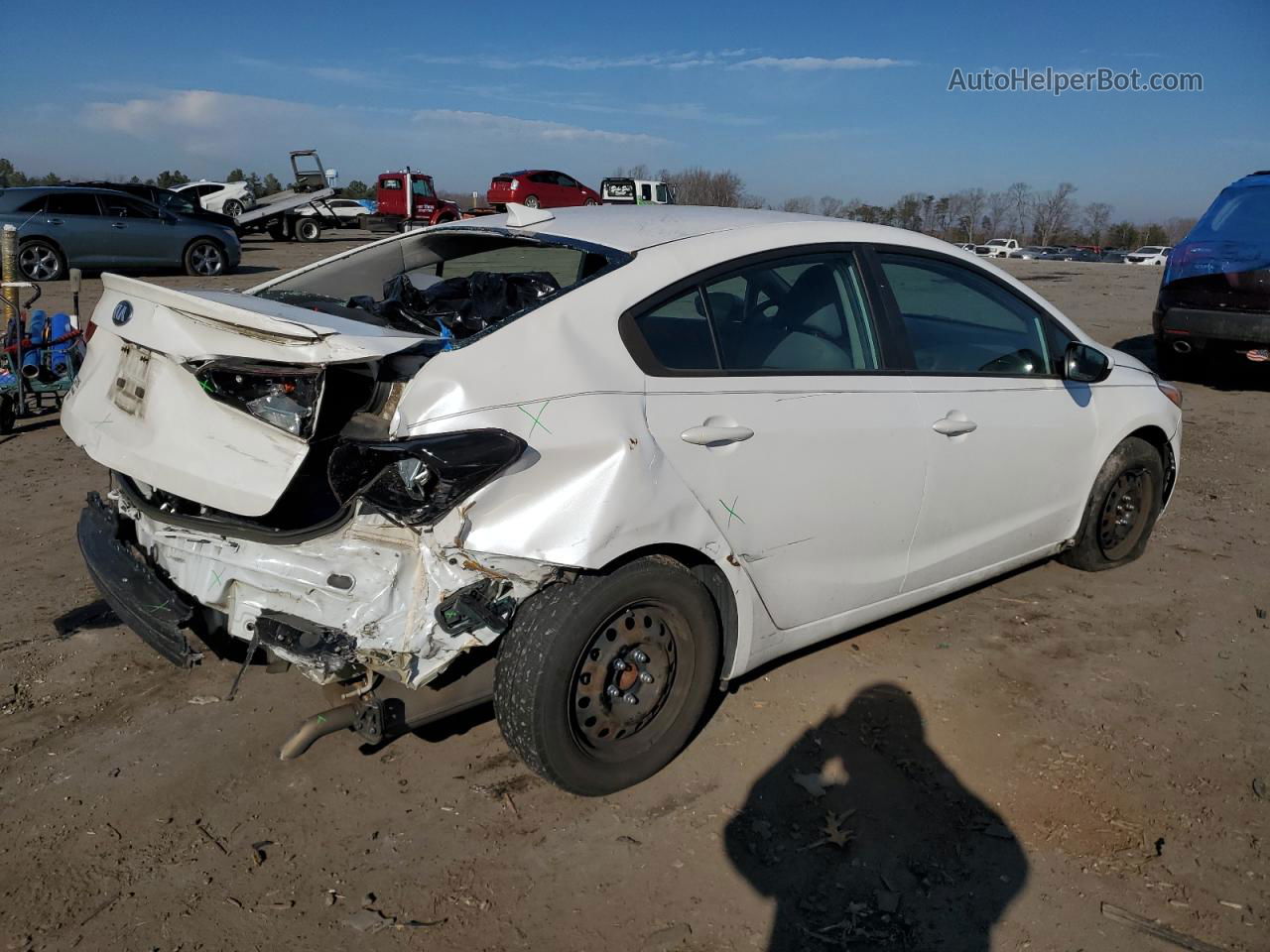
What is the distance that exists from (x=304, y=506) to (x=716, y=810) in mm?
1584

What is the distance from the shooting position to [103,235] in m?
17.0

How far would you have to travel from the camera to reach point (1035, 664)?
4.05 metres

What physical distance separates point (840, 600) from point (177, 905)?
226cm

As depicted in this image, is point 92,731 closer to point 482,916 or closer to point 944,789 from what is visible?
point 482,916

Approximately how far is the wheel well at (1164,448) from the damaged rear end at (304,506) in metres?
3.03

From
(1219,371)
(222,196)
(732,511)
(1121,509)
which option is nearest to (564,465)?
(732,511)

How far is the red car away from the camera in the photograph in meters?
32.8

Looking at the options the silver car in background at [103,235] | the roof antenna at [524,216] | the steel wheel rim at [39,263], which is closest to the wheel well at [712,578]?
the roof antenna at [524,216]

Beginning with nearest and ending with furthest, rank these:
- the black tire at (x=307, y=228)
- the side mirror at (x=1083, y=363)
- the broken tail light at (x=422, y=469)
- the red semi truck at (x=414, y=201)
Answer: the broken tail light at (x=422, y=469)
the side mirror at (x=1083, y=363)
the black tire at (x=307, y=228)
the red semi truck at (x=414, y=201)

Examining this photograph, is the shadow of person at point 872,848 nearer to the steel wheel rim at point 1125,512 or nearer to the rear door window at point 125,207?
the steel wheel rim at point 1125,512

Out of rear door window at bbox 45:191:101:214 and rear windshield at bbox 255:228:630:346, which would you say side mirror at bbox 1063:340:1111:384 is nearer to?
rear windshield at bbox 255:228:630:346

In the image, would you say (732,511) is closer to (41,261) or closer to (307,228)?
→ (41,261)

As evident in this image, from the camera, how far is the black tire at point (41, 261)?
1599cm

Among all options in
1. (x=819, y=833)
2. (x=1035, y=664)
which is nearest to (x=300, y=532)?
(x=819, y=833)
